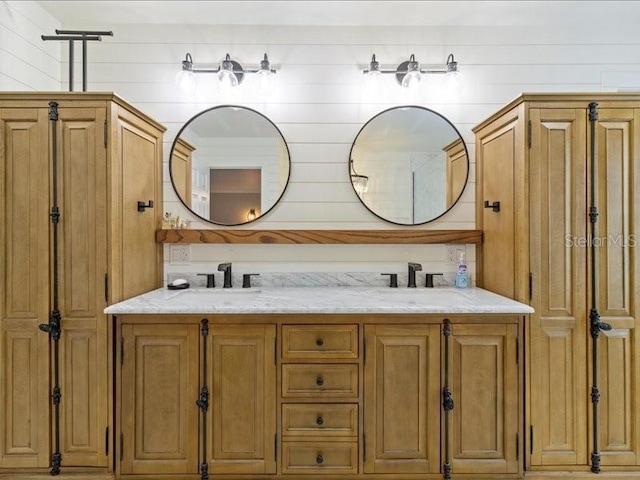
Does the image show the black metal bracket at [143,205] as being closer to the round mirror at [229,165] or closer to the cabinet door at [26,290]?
the round mirror at [229,165]

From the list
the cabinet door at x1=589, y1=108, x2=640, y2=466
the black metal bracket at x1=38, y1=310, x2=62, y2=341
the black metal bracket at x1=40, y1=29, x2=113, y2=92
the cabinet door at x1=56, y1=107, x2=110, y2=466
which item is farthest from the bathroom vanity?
the black metal bracket at x1=40, y1=29, x2=113, y2=92

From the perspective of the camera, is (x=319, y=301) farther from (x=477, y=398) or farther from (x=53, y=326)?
(x=53, y=326)

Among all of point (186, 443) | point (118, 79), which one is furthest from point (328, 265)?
point (118, 79)

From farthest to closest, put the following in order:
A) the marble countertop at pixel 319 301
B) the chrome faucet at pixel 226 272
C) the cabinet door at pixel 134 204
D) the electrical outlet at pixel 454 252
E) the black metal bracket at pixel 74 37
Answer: the electrical outlet at pixel 454 252 → the chrome faucet at pixel 226 272 → the black metal bracket at pixel 74 37 → the cabinet door at pixel 134 204 → the marble countertop at pixel 319 301

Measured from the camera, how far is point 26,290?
5.96ft

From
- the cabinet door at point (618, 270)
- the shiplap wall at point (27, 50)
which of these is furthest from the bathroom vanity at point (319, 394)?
the shiplap wall at point (27, 50)

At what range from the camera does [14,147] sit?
5.94ft

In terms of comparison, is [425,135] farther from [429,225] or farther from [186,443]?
[186,443]

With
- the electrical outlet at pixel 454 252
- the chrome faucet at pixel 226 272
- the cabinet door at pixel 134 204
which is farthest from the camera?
the electrical outlet at pixel 454 252

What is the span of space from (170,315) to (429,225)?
172cm

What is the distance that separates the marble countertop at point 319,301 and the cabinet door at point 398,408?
0.15 meters

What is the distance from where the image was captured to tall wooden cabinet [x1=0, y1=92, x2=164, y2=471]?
181 centimetres

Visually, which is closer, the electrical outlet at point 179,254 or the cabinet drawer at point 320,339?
the cabinet drawer at point 320,339

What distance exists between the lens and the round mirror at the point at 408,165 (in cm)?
254
